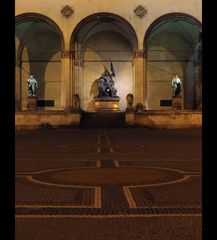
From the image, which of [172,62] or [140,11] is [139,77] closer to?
[140,11]

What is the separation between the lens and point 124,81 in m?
38.6

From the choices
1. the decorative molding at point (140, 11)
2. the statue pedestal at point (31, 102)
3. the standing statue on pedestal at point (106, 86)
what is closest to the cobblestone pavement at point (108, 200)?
the decorative molding at point (140, 11)

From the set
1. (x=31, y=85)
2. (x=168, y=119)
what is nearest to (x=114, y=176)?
(x=168, y=119)

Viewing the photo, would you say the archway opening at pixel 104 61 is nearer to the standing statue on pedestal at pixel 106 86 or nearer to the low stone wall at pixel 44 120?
the standing statue on pedestal at pixel 106 86

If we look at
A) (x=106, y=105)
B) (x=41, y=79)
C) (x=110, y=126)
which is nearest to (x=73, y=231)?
(x=110, y=126)

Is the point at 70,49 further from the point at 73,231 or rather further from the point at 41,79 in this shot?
the point at 73,231

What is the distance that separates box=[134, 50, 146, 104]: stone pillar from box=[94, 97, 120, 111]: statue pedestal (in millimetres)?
3693

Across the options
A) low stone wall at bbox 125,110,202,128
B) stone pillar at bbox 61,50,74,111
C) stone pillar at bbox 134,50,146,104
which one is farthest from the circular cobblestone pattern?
stone pillar at bbox 61,50,74,111

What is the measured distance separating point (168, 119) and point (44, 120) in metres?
8.46

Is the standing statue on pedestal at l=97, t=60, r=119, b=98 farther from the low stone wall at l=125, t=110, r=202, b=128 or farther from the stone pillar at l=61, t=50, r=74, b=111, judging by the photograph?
the low stone wall at l=125, t=110, r=202, b=128

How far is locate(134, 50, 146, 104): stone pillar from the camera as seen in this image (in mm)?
31938

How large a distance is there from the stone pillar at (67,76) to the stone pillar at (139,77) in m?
5.17

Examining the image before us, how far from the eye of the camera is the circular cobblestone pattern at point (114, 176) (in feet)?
22.0

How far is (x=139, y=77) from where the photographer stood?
3212 cm
